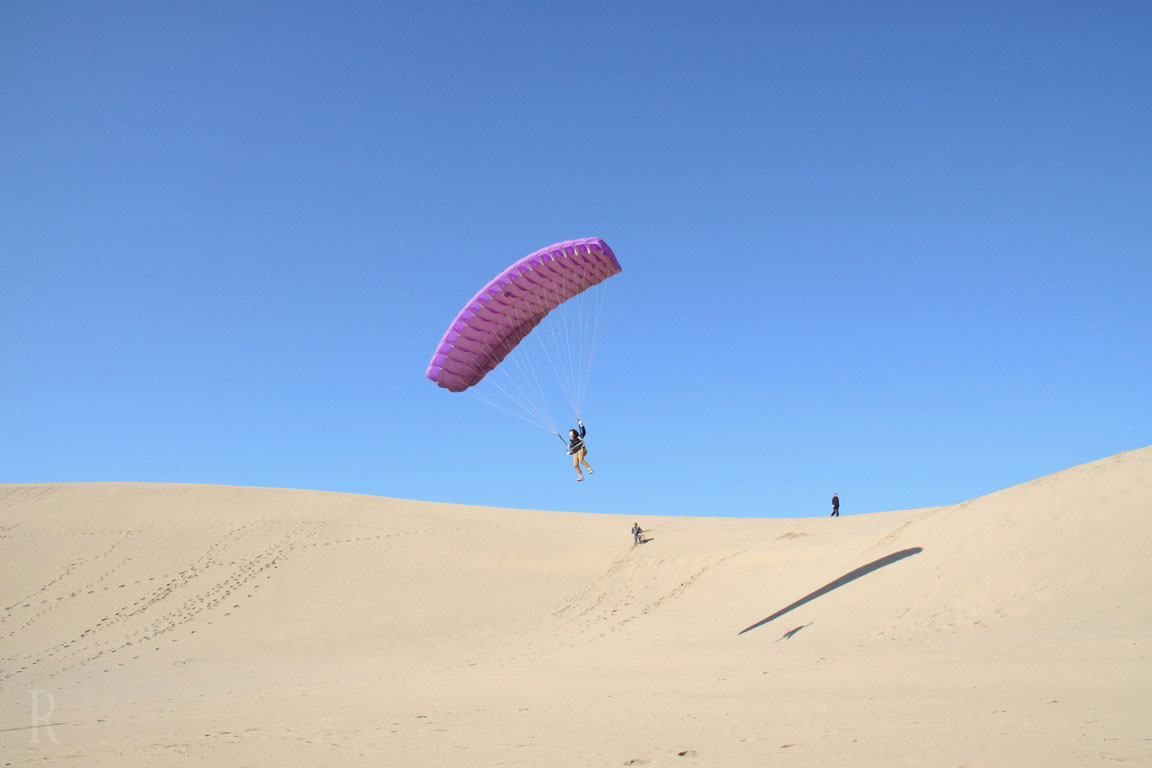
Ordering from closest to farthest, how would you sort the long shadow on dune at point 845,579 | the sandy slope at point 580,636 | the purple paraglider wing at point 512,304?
the sandy slope at point 580,636 < the long shadow on dune at point 845,579 < the purple paraglider wing at point 512,304

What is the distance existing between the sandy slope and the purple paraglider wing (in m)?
5.67

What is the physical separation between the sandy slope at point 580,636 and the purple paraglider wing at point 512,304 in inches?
223

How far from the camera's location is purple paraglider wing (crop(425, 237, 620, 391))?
14.2 m

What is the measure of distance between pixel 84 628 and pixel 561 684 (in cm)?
1407

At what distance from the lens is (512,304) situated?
14.9 m

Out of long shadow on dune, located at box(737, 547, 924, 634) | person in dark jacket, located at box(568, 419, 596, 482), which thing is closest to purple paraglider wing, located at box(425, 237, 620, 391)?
person in dark jacket, located at box(568, 419, 596, 482)

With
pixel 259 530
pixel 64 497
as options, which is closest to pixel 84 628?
pixel 259 530

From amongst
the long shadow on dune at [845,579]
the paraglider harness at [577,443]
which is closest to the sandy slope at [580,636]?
the long shadow on dune at [845,579]

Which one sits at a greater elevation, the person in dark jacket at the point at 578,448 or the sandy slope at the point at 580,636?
the person in dark jacket at the point at 578,448

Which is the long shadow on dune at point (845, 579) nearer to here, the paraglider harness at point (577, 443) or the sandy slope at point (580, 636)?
the sandy slope at point (580, 636)

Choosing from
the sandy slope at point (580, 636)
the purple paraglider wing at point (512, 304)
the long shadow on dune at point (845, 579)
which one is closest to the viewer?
the sandy slope at point (580, 636)

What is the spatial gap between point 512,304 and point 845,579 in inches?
309

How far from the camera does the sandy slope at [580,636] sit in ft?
20.8

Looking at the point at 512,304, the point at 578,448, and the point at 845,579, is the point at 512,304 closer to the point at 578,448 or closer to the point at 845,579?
the point at 578,448
